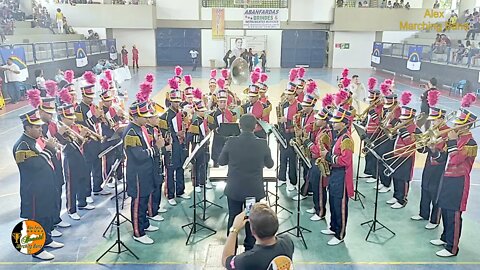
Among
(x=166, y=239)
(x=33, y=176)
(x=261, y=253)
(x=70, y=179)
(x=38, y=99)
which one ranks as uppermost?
(x=38, y=99)

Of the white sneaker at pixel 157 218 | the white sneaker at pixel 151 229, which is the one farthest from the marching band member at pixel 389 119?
the white sneaker at pixel 151 229

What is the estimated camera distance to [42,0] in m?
30.8

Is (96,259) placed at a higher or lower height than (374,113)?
lower

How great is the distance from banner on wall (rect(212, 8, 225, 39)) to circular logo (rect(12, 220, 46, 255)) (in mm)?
29470

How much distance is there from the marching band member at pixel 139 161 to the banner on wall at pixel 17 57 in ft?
43.3

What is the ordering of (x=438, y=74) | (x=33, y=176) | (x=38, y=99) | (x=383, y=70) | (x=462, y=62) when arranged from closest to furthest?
(x=33, y=176) < (x=38, y=99) < (x=462, y=62) < (x=438, y=74) < (x=383, y=70)

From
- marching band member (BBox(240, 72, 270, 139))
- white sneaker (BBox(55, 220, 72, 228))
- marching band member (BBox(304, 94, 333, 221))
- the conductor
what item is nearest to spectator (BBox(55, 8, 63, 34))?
marching band member (BBox(240, 72, 270, 139))

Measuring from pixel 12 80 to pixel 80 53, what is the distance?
7249 millimetres

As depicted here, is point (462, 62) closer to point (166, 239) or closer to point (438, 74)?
point (438, 74)

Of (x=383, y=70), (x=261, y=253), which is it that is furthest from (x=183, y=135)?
(x=383, y=70)

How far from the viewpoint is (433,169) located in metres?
6.25

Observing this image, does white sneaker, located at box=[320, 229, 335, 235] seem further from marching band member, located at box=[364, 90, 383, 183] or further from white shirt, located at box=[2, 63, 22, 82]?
white shirt, located at box=[2, 63, 22, 82]

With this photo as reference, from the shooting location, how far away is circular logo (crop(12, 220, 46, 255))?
5.60 meters

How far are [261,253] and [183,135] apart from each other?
187 inches
